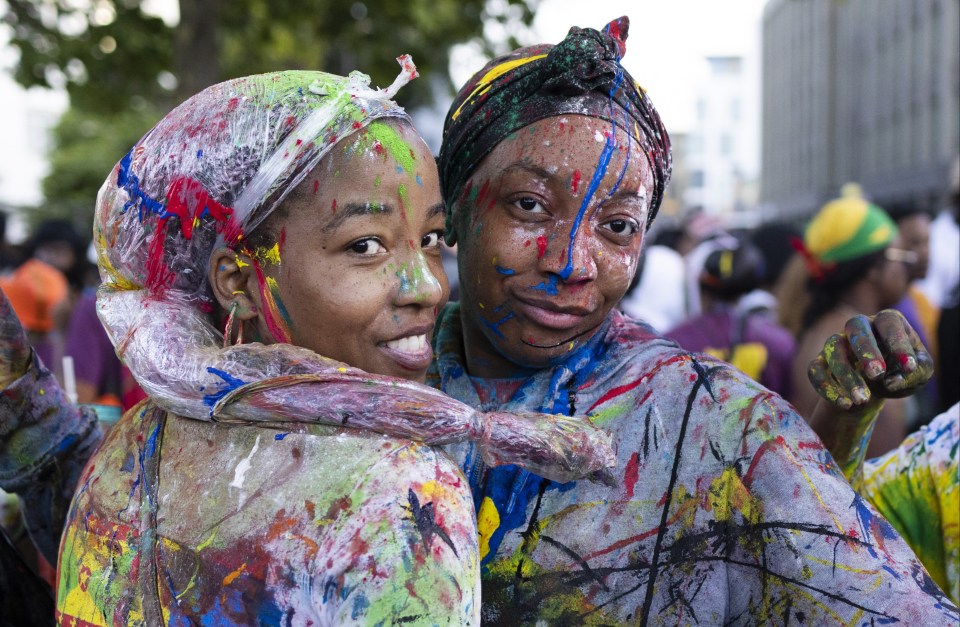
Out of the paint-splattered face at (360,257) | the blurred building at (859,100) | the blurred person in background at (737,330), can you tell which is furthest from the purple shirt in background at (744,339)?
the blurred building at (859,100)

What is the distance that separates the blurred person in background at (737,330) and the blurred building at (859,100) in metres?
14.3

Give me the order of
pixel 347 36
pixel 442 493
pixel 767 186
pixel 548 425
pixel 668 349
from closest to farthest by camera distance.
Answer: pixel 442 493 < pixel 548 425 < pixel 668 349 < pixel 347 36 < pixel 767 186

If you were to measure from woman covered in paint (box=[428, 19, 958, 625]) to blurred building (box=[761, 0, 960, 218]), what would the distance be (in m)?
17.9

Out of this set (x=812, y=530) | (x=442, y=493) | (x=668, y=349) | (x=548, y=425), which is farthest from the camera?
(x=668, y=349)

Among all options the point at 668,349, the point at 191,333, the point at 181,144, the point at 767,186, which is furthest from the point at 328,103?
the point at 767,186

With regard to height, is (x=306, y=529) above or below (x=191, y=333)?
below

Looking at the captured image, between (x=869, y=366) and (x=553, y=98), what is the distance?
82 cm

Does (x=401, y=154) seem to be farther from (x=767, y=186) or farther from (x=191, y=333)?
(x=767, y=186)

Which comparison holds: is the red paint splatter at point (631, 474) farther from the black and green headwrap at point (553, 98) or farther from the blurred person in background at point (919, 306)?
the blurred person in background at point (919, 306)

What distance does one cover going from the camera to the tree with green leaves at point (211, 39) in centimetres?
759

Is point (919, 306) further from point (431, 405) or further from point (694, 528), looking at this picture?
point (431, 405)

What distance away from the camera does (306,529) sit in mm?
1223

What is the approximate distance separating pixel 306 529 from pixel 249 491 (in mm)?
128

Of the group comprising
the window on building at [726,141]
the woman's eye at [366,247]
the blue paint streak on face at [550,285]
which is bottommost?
the window on building at [726,141]
